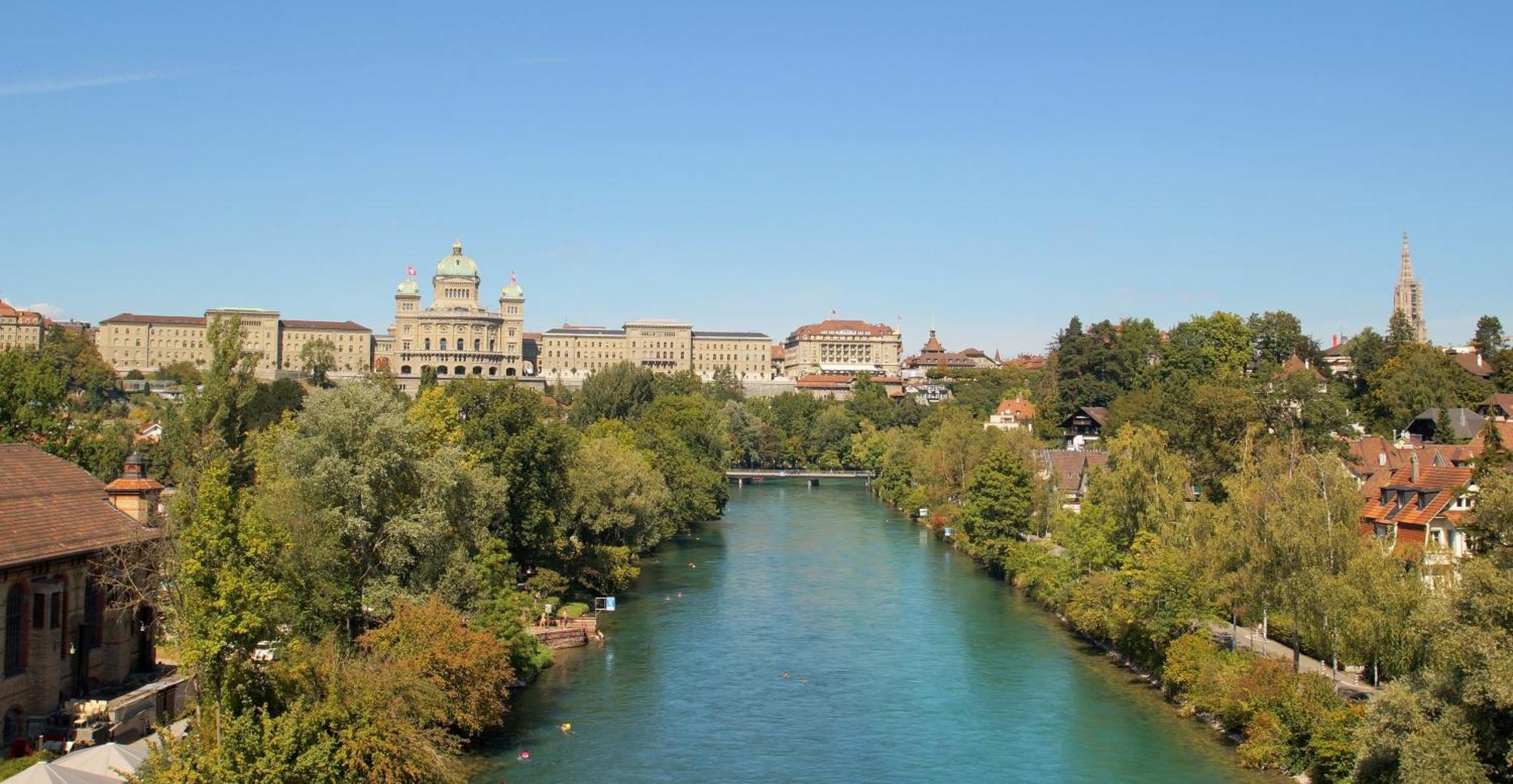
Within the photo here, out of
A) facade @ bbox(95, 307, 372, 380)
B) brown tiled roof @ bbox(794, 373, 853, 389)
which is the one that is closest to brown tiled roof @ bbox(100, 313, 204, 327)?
facade @ bbox(95, 307, 372, 380)

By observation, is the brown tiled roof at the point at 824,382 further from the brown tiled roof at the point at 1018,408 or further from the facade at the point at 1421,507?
the facade at the point at 1421,507

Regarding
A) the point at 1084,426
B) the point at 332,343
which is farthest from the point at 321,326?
the point at 1084,426

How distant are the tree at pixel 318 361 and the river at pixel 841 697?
81.8 meters

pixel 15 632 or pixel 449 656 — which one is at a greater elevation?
pixel 15 632

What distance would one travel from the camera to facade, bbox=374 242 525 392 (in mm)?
148750

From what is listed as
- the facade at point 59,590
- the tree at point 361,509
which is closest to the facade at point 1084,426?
the tree at point 361,509

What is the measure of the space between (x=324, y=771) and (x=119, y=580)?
740 centimetres

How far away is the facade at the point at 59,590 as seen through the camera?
2088 centimetres

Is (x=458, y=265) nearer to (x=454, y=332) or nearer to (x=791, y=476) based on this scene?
(x=454, y=332)

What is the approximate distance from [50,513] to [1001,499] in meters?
34.8

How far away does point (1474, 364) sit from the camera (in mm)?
71750

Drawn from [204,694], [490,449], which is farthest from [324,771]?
[490,449]

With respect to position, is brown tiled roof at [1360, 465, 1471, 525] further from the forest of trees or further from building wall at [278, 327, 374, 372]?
building wall at [278, 327, 374, 372]

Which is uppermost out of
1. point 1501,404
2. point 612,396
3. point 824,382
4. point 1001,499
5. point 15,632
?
point 824,382
